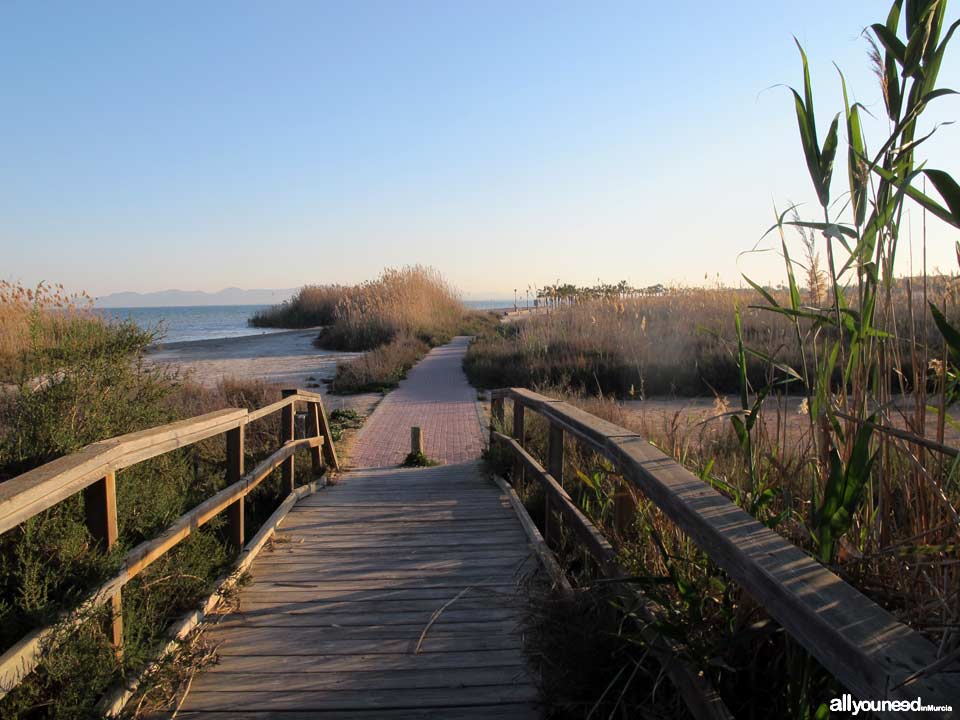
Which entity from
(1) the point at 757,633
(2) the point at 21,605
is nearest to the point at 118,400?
(2) the point at 21,605

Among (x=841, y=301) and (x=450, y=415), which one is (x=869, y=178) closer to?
(x=841, y=301)

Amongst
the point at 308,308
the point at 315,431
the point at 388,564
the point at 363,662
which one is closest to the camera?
the point at 363,662

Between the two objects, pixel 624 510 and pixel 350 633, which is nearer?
pixel 624 510

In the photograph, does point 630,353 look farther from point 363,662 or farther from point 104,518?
point 104,518

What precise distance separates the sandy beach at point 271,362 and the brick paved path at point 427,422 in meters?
0.73

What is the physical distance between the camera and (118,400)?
4086 mm

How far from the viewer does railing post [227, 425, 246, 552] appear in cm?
434

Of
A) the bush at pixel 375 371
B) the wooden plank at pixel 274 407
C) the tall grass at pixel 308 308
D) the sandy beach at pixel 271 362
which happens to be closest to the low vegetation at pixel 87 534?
the wooden plank at pixel 274 407

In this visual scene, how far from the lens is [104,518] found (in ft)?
8.86

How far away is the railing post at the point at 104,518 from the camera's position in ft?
8.67

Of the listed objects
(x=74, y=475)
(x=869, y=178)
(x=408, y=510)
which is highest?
(x=869, y=178)

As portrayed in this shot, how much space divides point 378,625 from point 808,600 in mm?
2363

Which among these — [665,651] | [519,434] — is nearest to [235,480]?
[519,434]

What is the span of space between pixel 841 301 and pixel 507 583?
2459 millimetres
